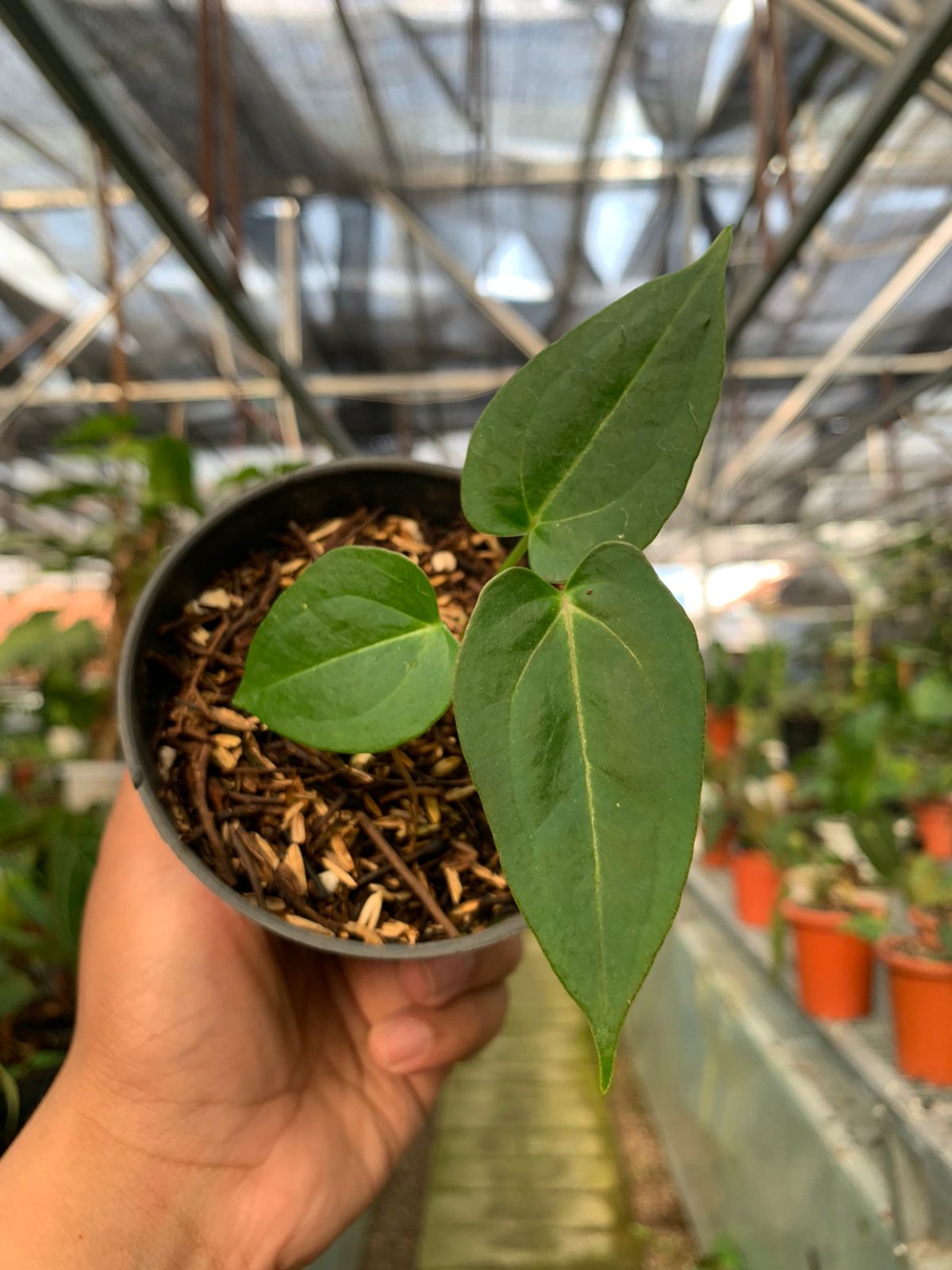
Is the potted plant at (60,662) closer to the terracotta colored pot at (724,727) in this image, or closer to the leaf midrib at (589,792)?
the leaf midrib at (589,792)

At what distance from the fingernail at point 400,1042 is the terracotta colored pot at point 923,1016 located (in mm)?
615

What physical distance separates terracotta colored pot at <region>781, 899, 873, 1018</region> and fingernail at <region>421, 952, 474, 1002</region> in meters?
0.70

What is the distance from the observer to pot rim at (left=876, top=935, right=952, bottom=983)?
2.87ft

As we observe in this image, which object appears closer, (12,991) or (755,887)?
(12,991)

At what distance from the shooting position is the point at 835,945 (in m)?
1.07

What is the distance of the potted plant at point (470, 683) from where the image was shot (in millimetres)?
245

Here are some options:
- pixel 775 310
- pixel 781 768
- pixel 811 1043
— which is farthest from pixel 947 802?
pixel 775 310

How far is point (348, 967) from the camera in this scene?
1.88ft

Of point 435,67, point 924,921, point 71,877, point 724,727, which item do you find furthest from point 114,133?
point 724,727

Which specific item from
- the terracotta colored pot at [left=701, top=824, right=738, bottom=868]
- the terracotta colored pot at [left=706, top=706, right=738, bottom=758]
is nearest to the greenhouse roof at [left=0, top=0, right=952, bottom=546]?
the terracotta colored pot at [left=706, top=706, right=738, bottom=758]

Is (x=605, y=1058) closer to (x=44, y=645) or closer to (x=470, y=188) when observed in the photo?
(x=44, y=645)

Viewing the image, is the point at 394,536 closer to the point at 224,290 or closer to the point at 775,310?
the point at 224,290

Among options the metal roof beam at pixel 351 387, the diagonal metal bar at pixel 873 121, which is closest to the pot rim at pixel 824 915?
the diagonal metal bar at pixel 873 121

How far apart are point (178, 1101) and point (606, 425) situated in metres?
0.41
